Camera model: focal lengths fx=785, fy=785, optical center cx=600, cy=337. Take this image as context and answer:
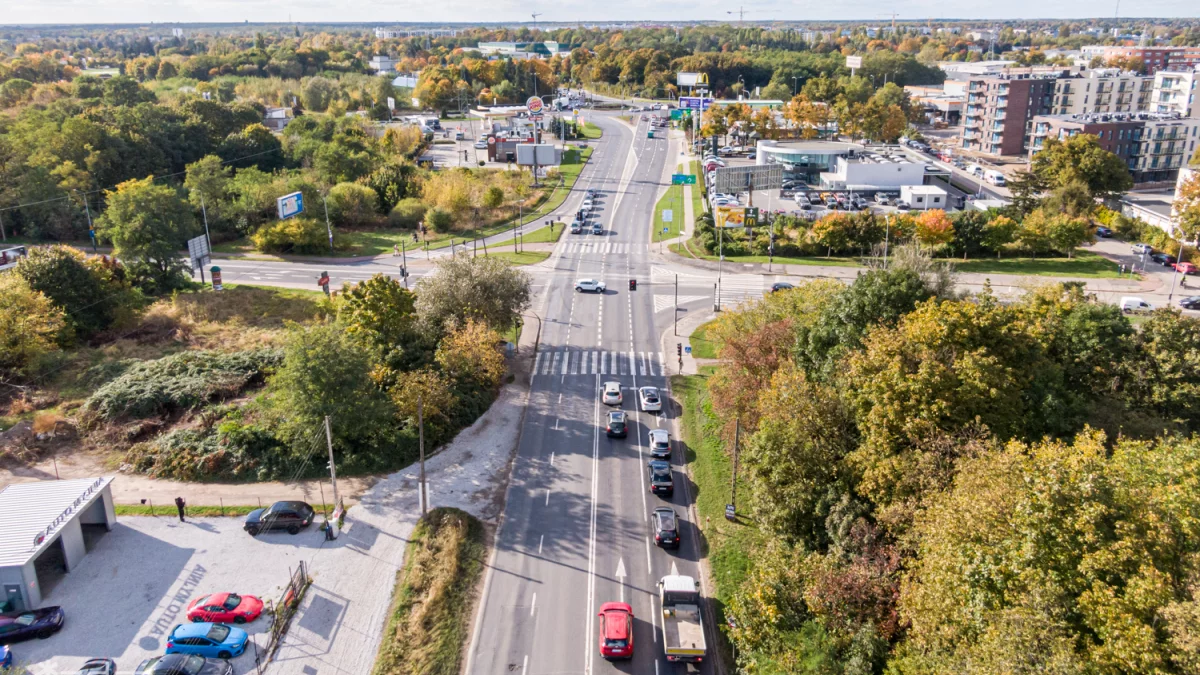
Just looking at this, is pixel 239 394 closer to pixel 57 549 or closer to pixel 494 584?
pixel 57 549

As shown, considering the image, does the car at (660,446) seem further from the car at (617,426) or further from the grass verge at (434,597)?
the grass verge at (434,597)

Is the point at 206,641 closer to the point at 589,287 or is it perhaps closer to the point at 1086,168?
the point at 589,287

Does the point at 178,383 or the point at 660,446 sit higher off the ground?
the point at 178,383

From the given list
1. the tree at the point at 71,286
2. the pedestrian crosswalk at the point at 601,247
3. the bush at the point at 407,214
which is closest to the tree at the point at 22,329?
the tree at the point at 71,286

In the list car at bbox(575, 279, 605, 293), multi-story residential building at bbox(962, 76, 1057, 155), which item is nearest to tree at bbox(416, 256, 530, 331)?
car at bbox(575, 279, 605, 293)

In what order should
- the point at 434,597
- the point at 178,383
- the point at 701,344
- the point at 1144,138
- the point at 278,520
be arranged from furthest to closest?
the point at 1144,138, the point at 701,344, the point at 178,383, the point at 278,520, the point at 434,597

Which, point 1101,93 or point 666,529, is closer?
point 666,529

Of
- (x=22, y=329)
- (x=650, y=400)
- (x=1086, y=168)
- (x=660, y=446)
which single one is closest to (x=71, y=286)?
(x=22, y=329)

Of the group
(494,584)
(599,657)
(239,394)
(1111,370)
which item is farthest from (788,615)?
(239,394)
